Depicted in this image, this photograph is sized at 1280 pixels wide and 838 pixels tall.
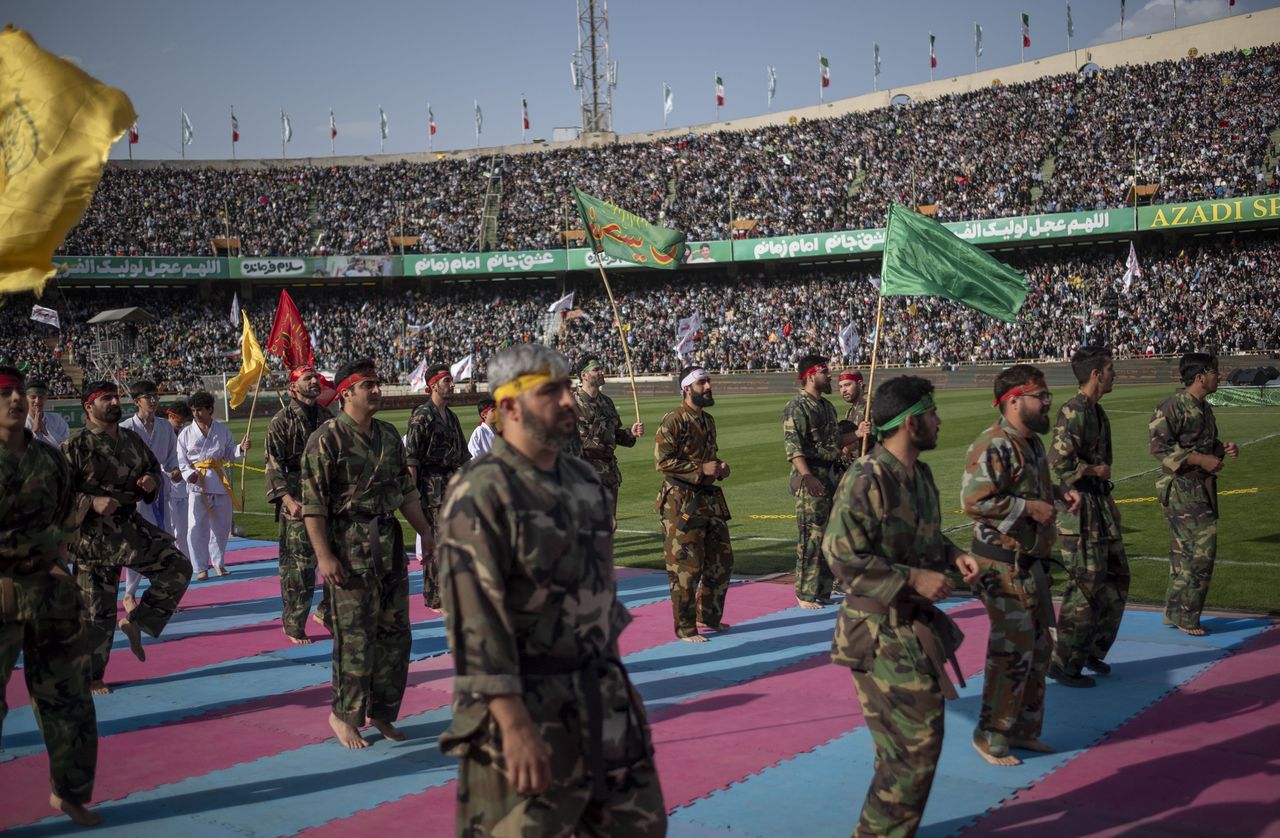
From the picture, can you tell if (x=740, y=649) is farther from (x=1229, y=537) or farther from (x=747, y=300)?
(x=747, y=300)

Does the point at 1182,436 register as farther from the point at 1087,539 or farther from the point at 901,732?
the point at 901,732

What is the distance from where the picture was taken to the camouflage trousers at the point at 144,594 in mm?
8141

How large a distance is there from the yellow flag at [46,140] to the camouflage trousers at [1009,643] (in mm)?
4733

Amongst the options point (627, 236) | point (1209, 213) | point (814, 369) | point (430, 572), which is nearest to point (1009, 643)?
point (814, 369)

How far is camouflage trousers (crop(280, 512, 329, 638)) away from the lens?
9711 millimetres

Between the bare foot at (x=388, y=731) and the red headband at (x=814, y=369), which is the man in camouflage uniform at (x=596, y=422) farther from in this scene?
the bare foot at (x=388, y=731)

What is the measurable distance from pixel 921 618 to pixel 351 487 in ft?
12.2

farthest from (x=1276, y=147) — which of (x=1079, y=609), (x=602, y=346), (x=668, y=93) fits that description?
(x=1079, y=609)

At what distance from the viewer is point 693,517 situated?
30.6 ft

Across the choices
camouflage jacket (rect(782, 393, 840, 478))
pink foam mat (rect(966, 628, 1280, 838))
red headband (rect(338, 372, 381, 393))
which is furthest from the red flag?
pink foam mat (rect(966, 628, 1280, 838))

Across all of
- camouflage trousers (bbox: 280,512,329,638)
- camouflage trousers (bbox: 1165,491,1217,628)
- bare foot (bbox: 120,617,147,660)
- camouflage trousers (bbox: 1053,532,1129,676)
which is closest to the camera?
camouflage trousers (bbox: 1053,532,1129,676)

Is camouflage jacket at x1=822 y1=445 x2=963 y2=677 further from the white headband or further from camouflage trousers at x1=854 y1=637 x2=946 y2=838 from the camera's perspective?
the white headband

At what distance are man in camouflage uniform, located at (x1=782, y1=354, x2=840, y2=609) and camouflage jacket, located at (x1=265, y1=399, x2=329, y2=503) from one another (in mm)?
4273

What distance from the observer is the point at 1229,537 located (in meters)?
12.6
